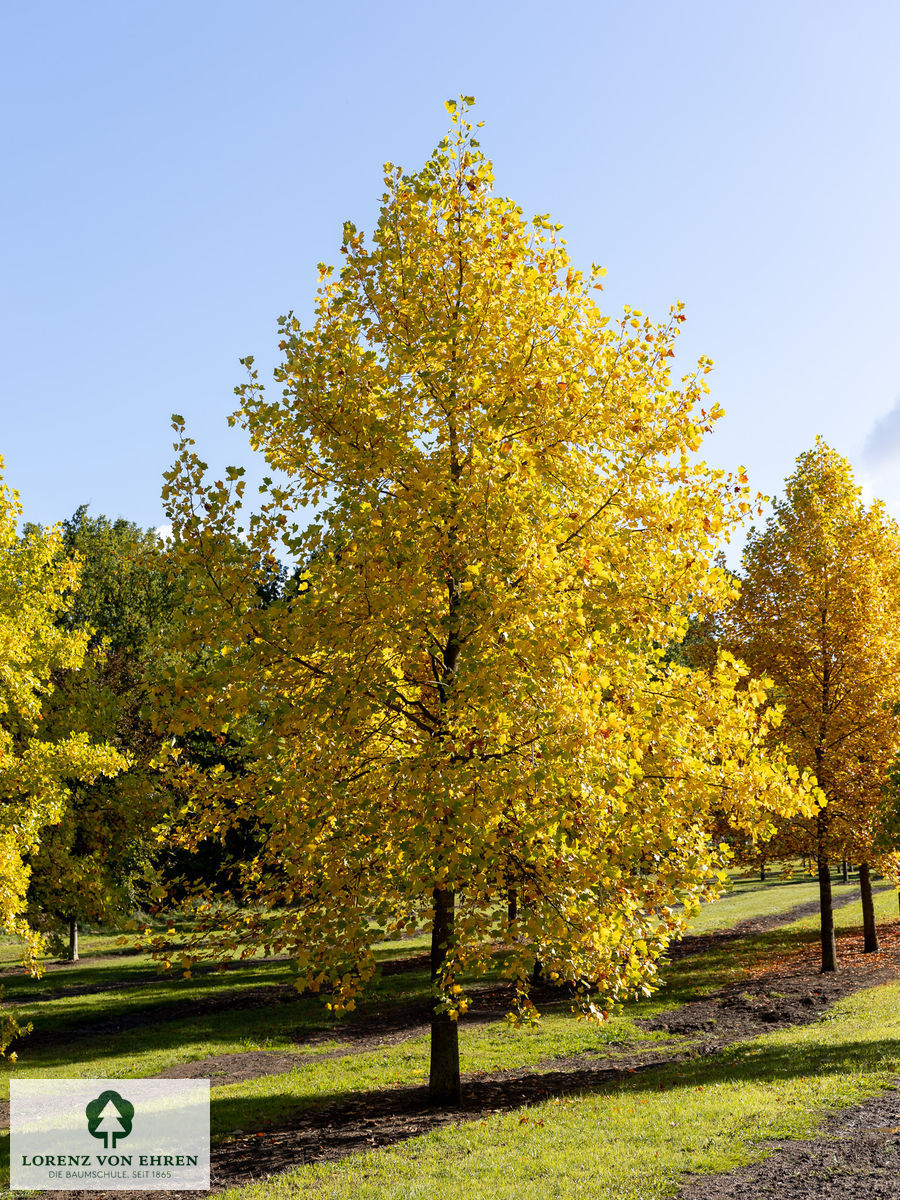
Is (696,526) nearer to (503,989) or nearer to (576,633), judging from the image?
(576,633)

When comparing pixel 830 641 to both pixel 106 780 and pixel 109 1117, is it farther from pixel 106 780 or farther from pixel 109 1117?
pixel 106 780

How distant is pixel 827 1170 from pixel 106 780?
21.2 m

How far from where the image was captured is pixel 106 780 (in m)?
24.6

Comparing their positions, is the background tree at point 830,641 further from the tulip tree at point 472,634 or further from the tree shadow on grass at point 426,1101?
the tulip tree at point 472,634

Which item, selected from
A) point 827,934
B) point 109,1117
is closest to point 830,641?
point 827,934

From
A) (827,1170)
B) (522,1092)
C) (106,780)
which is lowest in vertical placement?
(522,1092)

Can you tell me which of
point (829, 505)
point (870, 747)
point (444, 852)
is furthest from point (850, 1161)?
point (829, 505)

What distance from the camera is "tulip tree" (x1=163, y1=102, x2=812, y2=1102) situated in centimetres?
790

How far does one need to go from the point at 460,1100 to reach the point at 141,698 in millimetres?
23364

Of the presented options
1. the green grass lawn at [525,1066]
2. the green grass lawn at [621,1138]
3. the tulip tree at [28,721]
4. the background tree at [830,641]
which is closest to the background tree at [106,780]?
the tulip tree at [28,721]

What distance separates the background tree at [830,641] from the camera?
63.8 ft

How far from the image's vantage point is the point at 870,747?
19.7 m

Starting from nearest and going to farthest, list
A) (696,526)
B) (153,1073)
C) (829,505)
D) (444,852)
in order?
(444,852) < (696,526) < (153,1073) < (829,505)

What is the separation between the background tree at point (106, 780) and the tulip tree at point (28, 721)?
82 centimetres
